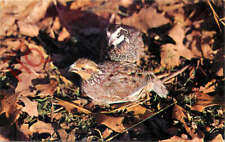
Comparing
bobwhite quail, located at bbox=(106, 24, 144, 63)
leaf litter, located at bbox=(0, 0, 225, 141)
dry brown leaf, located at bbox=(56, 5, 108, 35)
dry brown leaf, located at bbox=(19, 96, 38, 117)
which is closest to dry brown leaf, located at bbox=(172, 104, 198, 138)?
leaf litter, located at bbox=(0, 0, 225, 141)

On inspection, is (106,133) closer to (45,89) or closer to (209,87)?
(45,89)

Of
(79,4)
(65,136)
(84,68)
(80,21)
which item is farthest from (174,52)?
(65,136)

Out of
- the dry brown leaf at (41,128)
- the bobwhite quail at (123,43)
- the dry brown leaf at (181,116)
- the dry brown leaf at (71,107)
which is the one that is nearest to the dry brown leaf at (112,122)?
the dry brown leaf at (71,107)

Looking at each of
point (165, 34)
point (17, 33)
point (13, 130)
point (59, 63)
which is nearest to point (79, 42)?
point (59, 63)

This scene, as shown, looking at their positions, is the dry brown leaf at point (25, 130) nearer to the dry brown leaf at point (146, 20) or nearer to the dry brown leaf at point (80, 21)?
the dry brown leaf at point (80, 21)

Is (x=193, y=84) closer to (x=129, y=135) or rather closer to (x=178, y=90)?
(x=178, y=90)

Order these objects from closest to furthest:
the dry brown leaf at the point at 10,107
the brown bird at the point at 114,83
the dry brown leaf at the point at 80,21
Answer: the dry brown leaf at the point at 10,107, the brown bird at the point at 114,83, the dry brown leaf at the point at 80,21

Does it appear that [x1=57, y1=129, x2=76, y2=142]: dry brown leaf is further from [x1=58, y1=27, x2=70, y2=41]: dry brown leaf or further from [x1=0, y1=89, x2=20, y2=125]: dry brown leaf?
[x1=58, y1=27, x2=70, y2=41]: dry brown leaf
